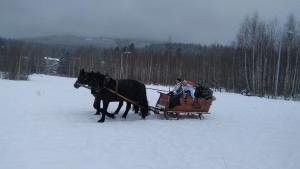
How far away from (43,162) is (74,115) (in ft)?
19.7

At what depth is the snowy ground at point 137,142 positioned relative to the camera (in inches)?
289

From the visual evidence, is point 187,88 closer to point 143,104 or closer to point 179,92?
point 179,92

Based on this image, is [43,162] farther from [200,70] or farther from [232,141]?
[200,70]

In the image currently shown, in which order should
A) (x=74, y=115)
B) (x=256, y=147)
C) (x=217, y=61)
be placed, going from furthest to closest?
1. (x=217, y=61)
2. (x=74, y=115)
3. (x=256, y=147)

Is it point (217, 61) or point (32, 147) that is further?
point (217, 61)

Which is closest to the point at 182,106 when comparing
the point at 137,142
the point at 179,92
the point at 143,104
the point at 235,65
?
the point at 179,92

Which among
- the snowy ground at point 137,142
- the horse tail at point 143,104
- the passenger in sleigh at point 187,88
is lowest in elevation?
the snowy ground at point 137,142

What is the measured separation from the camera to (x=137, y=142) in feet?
30.1

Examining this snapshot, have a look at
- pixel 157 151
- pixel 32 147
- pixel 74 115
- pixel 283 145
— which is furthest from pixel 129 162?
pixel 74 115

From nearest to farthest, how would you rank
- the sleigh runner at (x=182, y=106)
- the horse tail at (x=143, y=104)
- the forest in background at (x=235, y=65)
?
the horse tail at (x=143, y=104), the sleigh runner at (x=182, y=106), the forest in background at (x=235, y=65)

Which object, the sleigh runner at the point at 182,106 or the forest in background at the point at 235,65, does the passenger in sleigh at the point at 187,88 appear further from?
the forest in background at the point at 235,65

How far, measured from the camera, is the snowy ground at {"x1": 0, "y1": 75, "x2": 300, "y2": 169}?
734 cm

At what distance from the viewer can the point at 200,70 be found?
2386 inches

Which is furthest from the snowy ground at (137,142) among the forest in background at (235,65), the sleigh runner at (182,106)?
the forest in background at (235,65)
